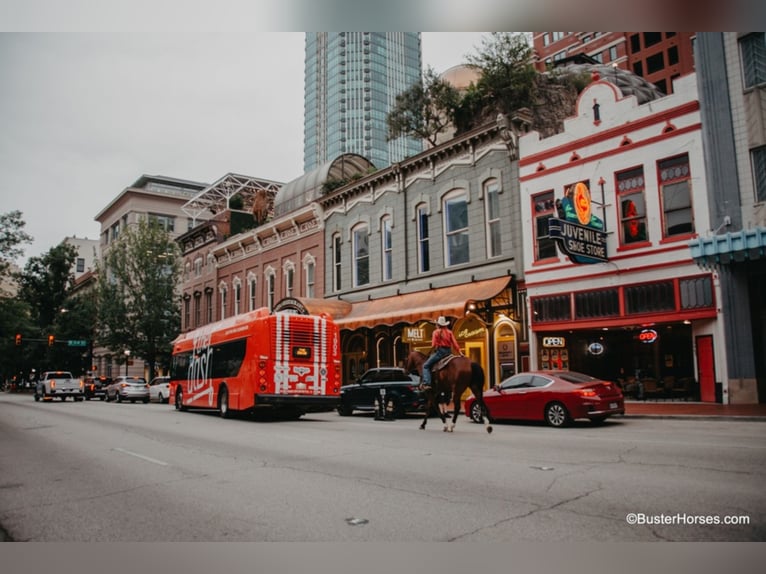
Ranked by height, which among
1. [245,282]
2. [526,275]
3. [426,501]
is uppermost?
[245,282]

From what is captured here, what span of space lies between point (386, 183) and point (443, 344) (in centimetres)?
1684

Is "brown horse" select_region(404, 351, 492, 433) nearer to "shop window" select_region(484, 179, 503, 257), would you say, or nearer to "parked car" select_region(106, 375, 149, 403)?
"shop window" select_region(484, 179, 503, 257)

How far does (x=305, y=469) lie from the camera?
860 centimetres

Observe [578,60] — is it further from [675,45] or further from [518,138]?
[518,138]

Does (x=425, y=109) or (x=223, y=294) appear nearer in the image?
(x=425, y=109)

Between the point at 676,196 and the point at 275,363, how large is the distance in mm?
13174

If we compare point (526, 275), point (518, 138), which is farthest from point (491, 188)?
point (526, 275)

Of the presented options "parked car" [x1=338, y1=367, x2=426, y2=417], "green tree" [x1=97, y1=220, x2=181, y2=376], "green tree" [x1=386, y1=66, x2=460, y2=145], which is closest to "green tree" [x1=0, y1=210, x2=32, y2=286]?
"parked car" [x1=338, y1=367, x2=426, y2=417]

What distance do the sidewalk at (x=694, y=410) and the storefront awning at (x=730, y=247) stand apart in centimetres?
384

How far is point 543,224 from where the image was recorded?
72.8 ft

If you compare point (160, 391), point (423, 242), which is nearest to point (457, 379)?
point (423, 242)

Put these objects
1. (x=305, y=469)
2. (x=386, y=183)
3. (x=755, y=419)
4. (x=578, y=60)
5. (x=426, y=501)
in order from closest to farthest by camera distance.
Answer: (x=426, y=501) < (x=305, y=469) < (x=755, y=419) < (x=386, y=183) < (x=578, y=60)
